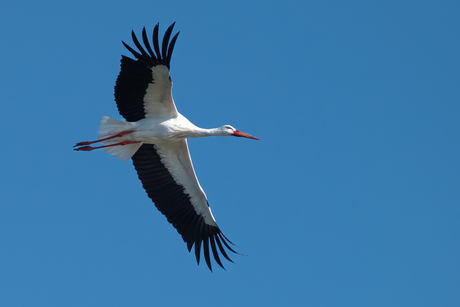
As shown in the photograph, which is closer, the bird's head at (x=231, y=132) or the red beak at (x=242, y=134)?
the bird's head at (x=231, y=132)

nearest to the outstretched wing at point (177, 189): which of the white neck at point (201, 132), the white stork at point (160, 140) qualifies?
the white stork at point (160, 140)

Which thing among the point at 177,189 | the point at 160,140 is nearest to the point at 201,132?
the point at 160,140

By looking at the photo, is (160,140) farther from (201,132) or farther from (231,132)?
(231,132)

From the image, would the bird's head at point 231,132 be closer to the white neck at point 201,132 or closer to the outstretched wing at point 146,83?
the white neck at point 201,132

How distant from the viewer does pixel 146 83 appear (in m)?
12.8

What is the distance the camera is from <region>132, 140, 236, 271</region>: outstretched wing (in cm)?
1403

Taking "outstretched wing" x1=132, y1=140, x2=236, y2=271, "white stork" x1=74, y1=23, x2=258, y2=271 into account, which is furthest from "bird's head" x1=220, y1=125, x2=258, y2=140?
"outstretched wing" x1=132, y1=140, x2=236, y2=271

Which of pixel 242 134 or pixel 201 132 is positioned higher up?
pixel 242 134

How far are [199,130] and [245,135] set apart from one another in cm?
118

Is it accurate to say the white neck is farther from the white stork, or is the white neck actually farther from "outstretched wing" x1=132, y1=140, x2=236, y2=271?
"outstretched wing" x1=132, y1=140, x2=236, y2=271

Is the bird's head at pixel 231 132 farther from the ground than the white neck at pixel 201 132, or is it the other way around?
the bird's head at pixel 231 132

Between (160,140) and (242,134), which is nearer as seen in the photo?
(160,140)

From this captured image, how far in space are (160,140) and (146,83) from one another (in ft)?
3.53

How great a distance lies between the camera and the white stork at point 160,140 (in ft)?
41.4
